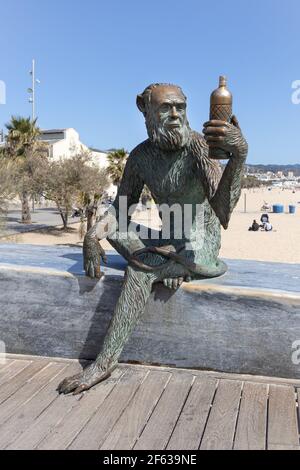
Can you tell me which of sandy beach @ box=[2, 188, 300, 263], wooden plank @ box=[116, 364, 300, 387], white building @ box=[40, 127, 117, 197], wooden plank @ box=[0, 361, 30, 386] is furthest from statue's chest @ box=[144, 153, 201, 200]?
white building @ box=[40, 127, 117, 197]

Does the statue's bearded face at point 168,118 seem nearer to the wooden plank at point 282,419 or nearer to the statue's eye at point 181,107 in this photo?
the statue's eye at point 181,107

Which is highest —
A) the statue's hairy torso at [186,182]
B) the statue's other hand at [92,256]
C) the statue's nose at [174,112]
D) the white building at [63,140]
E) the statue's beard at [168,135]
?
the white building at [63,140]

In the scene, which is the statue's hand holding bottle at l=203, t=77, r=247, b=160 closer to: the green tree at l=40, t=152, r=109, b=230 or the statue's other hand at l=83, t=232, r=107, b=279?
the statue's other hand at l=83, t=232, r=107, b=279

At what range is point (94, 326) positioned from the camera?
3148mm

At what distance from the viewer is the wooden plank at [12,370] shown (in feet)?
9.56

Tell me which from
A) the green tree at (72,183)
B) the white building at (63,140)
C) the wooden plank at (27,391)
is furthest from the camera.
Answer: the white building at (63,140)

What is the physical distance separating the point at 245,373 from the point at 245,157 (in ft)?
4.51

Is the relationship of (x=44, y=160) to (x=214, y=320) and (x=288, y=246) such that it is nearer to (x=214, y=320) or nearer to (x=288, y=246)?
(x=288, y=246)

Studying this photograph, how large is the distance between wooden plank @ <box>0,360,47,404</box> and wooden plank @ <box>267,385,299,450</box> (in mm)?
1466

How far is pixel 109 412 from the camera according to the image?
8.12 ft

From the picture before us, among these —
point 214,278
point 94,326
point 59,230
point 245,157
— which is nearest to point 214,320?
point 214,278

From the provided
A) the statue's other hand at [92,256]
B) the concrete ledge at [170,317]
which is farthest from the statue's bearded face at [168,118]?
the concrete ledge at [170,317]

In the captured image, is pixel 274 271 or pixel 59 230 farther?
pixel 59 230

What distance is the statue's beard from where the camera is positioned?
275 centimetres
